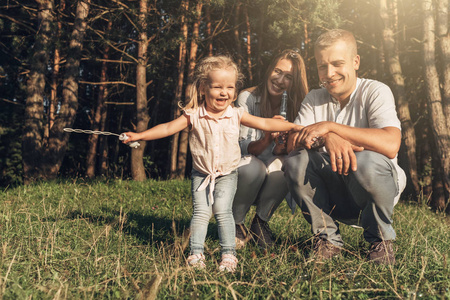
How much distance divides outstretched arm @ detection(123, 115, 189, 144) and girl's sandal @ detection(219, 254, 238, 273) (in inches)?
40.2

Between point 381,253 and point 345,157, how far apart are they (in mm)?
725

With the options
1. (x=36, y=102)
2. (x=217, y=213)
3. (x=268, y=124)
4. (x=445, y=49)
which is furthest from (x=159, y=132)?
(x=36, y=102)

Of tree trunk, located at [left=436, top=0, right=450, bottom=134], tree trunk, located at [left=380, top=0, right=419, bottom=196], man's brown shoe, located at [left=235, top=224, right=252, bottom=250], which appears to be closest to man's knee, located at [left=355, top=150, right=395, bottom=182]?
man's brown shoe, located at [left=235, top=224, right=252, bottom=250]

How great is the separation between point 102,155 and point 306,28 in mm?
9662

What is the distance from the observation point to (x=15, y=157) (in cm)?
1756

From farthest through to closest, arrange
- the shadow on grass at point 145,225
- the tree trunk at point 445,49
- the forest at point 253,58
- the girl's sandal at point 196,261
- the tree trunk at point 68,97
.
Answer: the tree trunk at point 68,97
the forest at point 253,58
the tree trunk at point 445,49
the shadow on grass at point 145,225
the girl's sandal at point 196,261

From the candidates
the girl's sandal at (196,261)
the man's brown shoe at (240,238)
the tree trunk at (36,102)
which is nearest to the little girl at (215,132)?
the girl's sandal at (196,261)

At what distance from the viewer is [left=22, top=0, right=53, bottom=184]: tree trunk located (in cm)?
1053

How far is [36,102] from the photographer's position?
1080cm

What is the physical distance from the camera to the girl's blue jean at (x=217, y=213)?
10.2 ft

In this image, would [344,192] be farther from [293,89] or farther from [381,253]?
[293,89]

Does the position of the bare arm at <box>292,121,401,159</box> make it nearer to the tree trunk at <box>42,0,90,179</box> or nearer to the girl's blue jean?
the girl's blue jean

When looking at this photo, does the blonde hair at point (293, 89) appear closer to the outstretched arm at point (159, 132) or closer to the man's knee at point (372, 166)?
the outstretched arm at point (159, 132)

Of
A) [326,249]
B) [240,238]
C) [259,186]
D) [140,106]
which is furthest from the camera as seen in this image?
[140,106]
